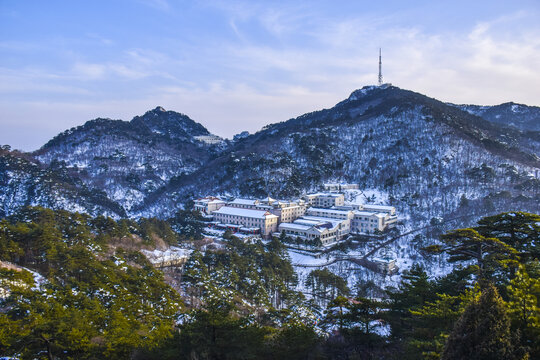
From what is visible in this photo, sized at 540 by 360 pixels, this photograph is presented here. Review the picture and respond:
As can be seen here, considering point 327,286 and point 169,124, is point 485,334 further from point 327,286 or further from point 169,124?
point 169,124

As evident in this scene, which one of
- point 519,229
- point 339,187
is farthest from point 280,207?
point 519,229

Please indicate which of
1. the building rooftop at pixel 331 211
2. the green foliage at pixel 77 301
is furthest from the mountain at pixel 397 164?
the green foliage at pixel 77 301

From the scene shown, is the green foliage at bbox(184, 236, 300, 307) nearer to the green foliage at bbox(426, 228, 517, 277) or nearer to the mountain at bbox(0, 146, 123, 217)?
the green foliage at bbox(426, 228, 517, 277)

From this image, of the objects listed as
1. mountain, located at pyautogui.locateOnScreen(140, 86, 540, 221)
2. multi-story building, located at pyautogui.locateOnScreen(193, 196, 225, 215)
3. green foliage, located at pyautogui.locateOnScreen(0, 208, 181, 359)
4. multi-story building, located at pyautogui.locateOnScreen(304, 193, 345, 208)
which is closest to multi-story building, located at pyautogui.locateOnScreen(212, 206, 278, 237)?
multi-story building, located at pyautogui.locateOnScreen(193, 196, 225, 215)

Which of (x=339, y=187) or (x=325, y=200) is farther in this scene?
(x=339, y=187)

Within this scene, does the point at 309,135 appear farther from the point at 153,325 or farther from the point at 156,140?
the point at 153,325

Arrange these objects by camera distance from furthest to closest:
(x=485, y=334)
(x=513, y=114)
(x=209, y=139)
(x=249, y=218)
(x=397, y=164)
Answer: (x=209, y=139) < (x=513, y=114) < (x=397, y=164) < (x=249, y=218) < (x=485, y=334)
